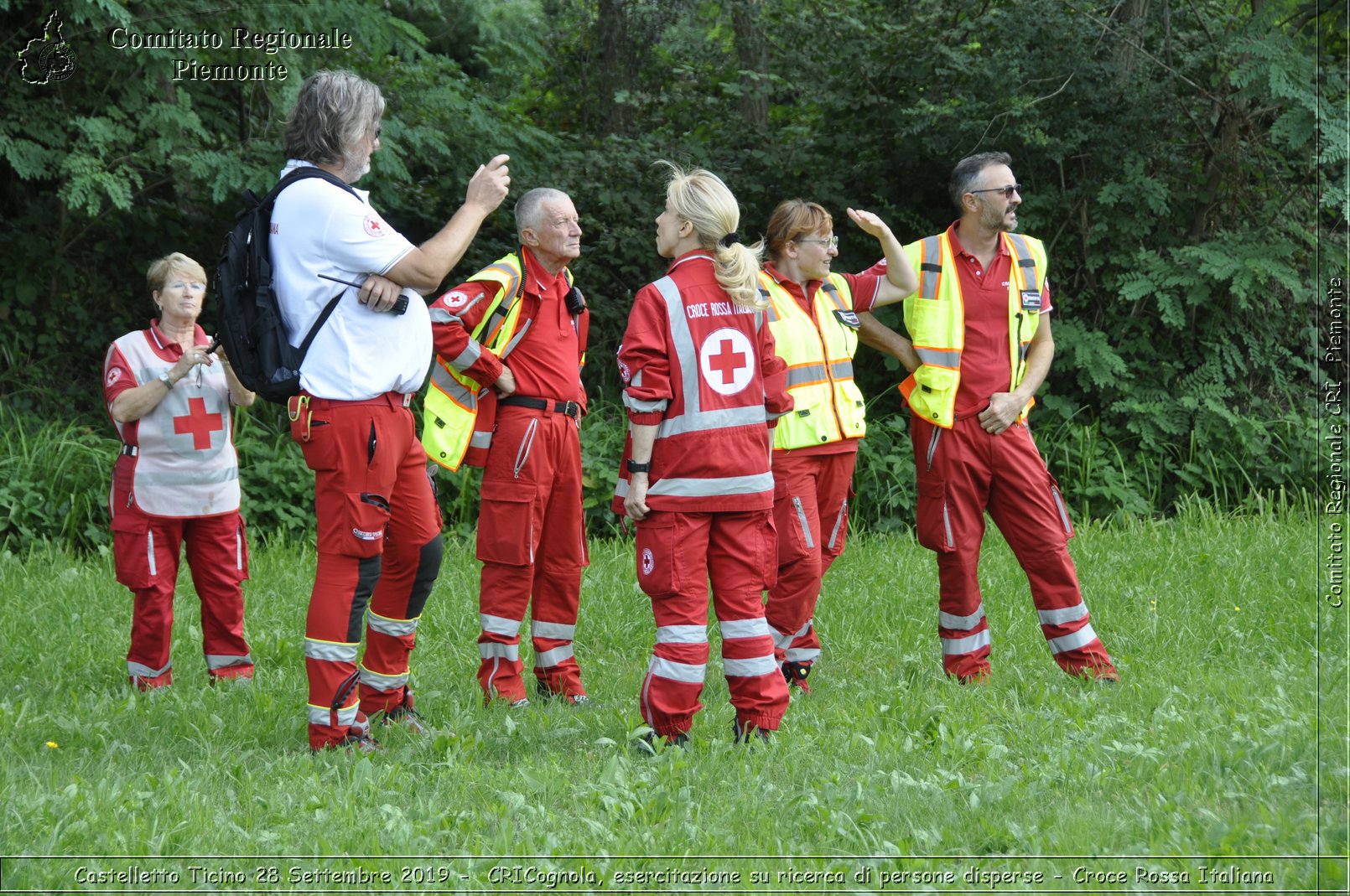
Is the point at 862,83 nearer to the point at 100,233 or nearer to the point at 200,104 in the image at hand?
the point at 200,104

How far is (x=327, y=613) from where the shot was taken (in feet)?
15.3

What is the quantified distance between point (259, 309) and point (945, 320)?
2957 millimetres

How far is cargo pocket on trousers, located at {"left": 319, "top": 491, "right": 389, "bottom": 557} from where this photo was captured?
4.61 meters

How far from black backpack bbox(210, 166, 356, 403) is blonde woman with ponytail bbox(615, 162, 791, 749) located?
119cm

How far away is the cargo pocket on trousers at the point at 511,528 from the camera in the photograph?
5.64 metres

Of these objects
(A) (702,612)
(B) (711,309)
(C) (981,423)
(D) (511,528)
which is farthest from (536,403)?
(C) (981,423)

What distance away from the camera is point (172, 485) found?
237 inches

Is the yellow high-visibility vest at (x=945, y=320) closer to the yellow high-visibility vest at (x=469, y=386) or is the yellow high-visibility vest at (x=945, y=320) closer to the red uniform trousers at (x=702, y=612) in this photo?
the red uniform trousers at (x=702, y=612)

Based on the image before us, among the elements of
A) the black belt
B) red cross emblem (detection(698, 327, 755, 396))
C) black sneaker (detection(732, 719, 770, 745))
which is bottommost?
black sneaker (detection(732, 719, 770, 745))

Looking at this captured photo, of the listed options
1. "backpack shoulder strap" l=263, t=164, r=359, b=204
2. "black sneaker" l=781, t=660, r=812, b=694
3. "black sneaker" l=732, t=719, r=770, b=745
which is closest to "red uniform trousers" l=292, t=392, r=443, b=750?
"backpack shoulder strap" l=263, t=164, r=359, b=204

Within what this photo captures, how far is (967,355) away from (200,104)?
7.12 meters

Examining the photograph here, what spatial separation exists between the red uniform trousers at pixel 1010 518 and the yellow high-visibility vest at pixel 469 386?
1927mm

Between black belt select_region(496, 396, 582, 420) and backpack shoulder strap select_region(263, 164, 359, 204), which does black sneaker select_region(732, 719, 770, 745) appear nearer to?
black belt select_region(496, 396, 582, 420)

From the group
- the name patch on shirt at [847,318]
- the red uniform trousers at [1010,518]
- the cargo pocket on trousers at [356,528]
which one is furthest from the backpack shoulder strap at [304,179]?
the red uniform trousers at [1010,518]
